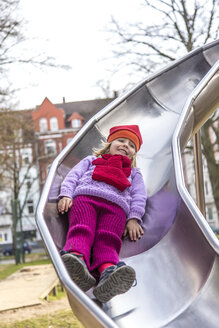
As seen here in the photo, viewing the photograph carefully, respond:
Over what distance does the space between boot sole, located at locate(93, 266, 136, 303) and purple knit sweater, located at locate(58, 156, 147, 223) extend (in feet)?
2.65

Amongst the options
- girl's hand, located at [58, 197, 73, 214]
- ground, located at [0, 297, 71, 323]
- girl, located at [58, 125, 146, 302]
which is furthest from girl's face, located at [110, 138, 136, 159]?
ground, located at [0, 297, 71, 323]

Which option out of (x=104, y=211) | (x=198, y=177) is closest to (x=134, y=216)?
(x=104, y=211)

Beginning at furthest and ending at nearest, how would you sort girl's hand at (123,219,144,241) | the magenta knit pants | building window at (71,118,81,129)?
building window at (71,118,81,129), girl's hand at (123,219,144,241), the magenta knit pants

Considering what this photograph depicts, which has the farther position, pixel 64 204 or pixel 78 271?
pixel 64 204

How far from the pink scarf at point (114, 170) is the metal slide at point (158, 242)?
1.00 feet

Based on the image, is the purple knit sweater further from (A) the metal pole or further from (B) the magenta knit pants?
(A) the metal pole

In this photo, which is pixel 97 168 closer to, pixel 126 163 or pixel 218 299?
pixel 126 163

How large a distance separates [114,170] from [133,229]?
0.47 meters

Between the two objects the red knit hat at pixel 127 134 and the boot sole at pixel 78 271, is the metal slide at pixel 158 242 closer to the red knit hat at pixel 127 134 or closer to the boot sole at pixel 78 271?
the boot sole at pixel 78 271

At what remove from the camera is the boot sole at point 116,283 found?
2.44 meters

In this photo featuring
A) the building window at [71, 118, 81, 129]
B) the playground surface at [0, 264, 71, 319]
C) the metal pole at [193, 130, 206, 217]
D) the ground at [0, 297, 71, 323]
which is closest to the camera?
the ground at [0, 297, 71, 323]

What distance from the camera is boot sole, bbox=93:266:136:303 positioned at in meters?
2.44

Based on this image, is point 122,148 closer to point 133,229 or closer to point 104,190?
point 104,190

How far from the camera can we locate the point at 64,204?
312 centimetres
